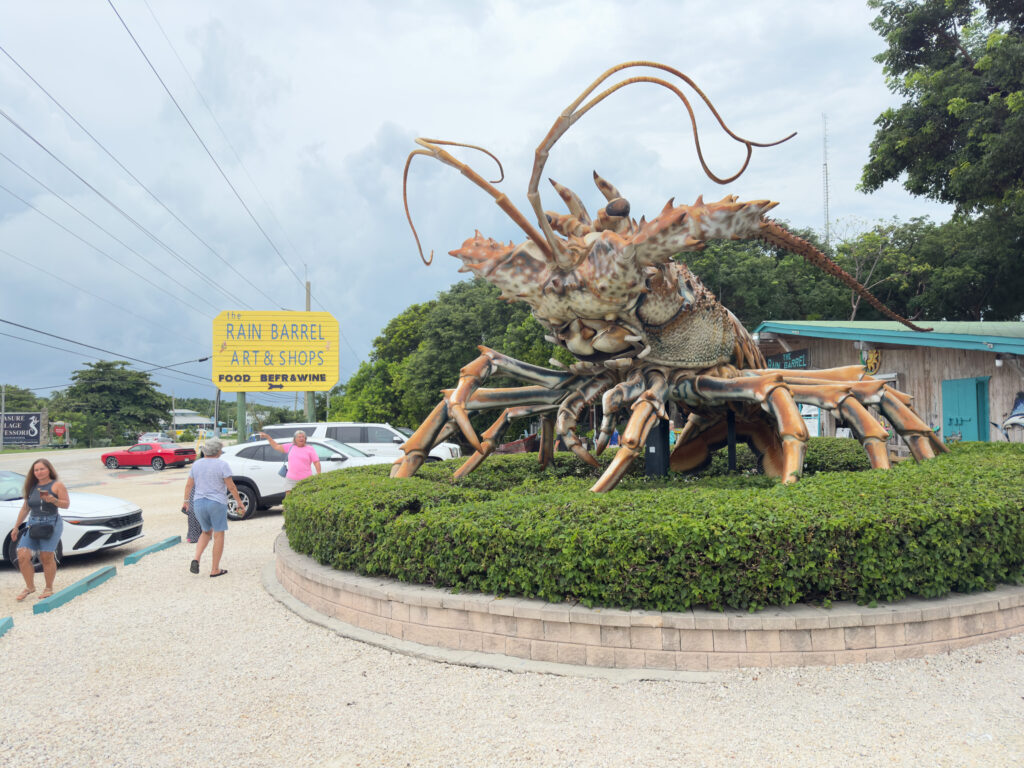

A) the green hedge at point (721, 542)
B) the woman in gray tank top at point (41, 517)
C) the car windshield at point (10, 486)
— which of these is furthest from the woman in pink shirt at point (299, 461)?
the green hedge at point (721, 542)

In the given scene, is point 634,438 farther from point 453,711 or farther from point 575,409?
point 453,711

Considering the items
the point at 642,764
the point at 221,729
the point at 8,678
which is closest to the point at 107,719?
the point at 221,729

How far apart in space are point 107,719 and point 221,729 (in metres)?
0.74

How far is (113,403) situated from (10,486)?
2226 inches

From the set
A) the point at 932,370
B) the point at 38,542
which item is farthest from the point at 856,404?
the point at 932,370

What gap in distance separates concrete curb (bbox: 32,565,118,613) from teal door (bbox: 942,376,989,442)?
14.7m

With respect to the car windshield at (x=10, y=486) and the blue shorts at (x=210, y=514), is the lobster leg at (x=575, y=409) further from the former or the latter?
the car windshield at (x=10, y=486)

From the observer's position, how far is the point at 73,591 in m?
6.57

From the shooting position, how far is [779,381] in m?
5.86

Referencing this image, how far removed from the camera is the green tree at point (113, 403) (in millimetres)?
56719

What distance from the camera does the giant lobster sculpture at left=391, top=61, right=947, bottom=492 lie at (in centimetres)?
523

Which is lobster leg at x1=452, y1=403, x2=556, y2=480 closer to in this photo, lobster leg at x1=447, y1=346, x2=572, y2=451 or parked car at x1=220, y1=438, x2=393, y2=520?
lobster leg at x1=447, y1=346, x2=572, y2=451

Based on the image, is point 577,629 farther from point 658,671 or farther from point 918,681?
Answer: point 918,681

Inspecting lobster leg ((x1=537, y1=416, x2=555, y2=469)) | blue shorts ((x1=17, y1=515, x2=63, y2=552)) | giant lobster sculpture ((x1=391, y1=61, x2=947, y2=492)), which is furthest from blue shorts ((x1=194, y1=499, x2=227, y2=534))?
lobster leg ((x1=537, y1=416, x2=555, y2=469))
